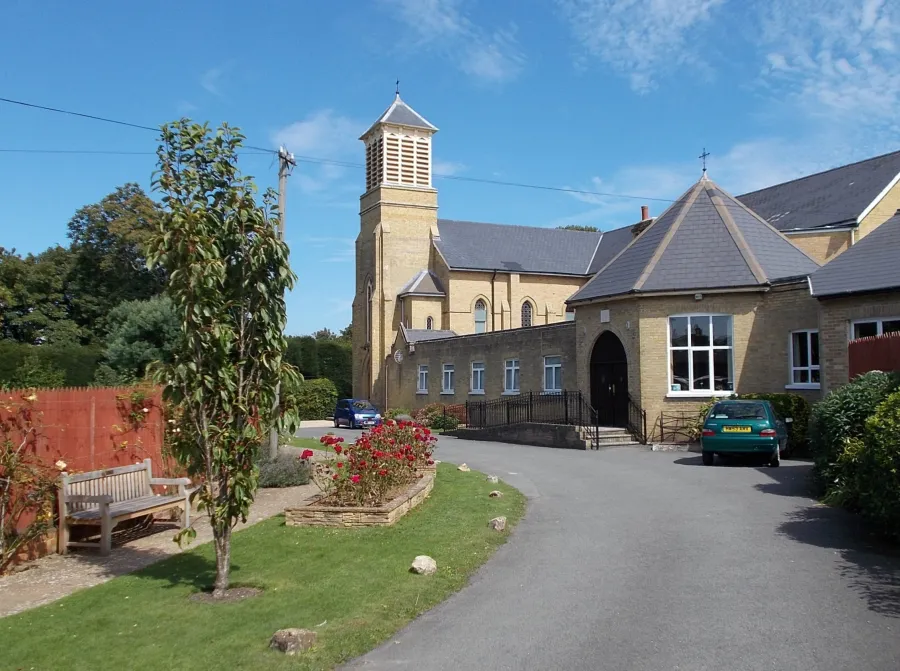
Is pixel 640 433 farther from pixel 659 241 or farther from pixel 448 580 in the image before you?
pixel 448 580

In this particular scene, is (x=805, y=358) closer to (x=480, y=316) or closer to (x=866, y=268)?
(x=866, y=268)

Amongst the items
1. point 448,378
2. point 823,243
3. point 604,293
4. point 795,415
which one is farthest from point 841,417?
point 448,378

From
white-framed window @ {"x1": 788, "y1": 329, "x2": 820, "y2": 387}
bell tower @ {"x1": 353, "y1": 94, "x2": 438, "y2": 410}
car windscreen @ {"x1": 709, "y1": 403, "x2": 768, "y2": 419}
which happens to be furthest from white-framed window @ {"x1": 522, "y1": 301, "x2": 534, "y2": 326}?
car windscreen @ {"x1": 709, "y1": 403, "x2": 768, "y2": 419}

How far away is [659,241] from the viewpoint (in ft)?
85.0

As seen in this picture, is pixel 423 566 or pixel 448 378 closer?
pixel 423 566

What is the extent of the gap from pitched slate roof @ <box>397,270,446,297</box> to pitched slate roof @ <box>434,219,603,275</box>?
Answer: 1.67 m

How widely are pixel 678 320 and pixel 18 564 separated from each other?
1930 centimetres

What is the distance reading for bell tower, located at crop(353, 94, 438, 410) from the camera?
163ft

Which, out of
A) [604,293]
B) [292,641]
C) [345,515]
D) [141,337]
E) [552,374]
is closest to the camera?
[292,641]

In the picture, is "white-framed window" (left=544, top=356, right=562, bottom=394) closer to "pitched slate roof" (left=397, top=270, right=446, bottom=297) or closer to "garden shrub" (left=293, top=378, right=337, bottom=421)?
"pitched slate roof" (left=397, top=270, right=446, bottom=297)

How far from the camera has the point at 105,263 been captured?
1901 inches

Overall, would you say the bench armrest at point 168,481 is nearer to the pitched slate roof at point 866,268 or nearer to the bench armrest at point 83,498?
the bench armrest at point 83,498

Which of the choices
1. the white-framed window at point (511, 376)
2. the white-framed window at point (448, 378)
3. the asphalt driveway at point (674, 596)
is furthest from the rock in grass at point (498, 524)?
the white-framed window at point (448, 378)

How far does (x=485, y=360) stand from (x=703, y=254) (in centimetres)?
1395
